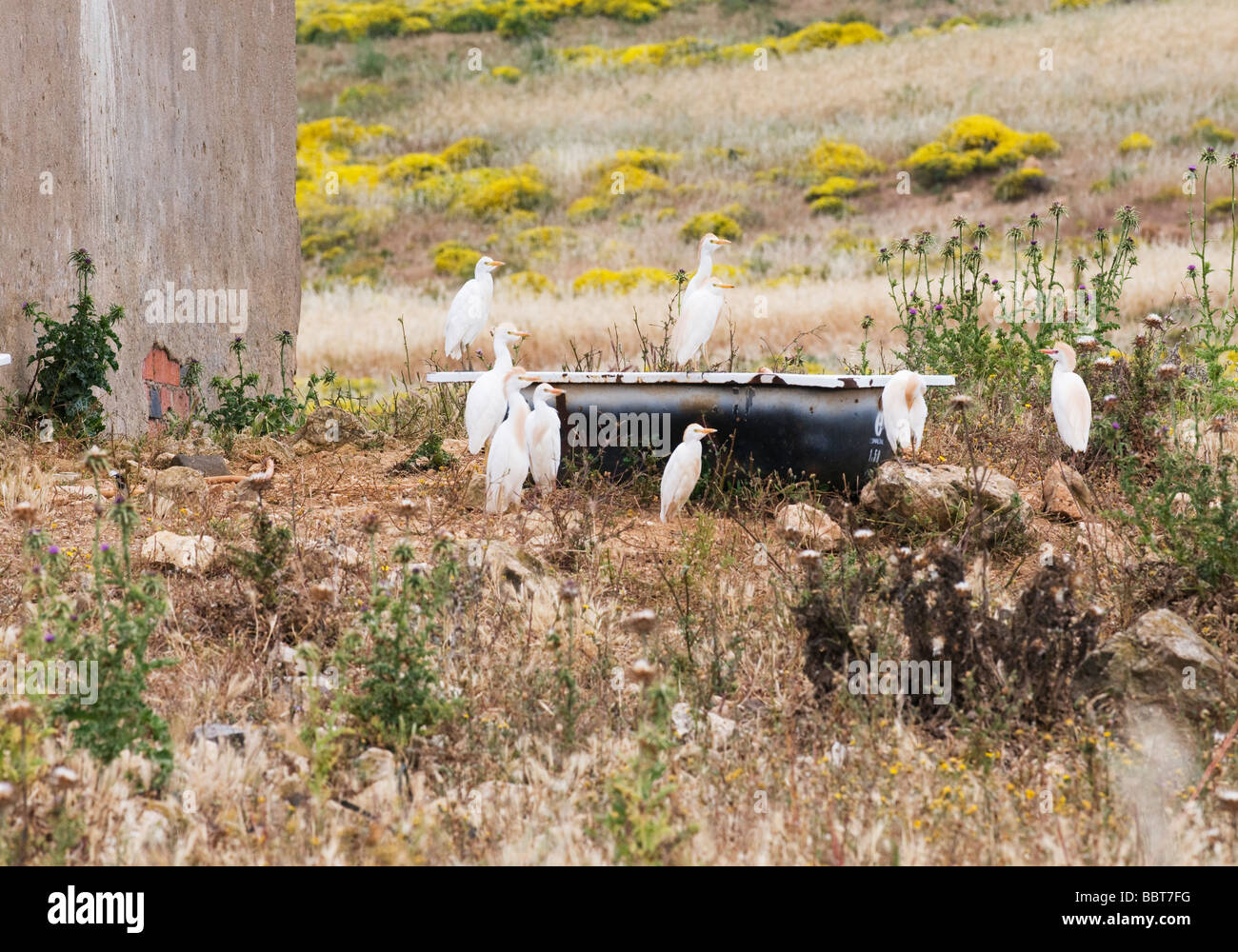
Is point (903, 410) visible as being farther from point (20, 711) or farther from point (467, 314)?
point (20, 711)

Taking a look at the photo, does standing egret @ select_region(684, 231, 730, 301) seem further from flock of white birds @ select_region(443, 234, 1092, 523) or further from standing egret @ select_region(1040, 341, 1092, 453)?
standing egret @ select_region(1040, 341, 1092, 453)

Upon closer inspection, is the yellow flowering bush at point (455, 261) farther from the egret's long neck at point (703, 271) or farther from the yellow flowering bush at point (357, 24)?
the yellow flowering bush at point (357, 24)

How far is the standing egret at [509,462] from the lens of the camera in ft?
18.9

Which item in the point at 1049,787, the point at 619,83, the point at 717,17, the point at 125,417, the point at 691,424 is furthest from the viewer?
the point at 717,17

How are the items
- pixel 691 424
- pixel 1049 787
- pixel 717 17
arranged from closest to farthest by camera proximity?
pixel 1049 787 → pixel 691 424 → pixel 717 17

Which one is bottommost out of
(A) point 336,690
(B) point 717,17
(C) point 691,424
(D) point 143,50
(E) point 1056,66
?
(A) point 336,690

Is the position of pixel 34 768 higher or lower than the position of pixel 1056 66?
A: lower

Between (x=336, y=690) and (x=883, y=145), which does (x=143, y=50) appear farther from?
(x=883, y=145)

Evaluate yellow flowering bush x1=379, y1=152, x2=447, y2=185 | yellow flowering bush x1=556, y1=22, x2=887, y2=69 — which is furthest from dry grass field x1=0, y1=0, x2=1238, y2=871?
yellow flowering bush x1=556, y1=22, x2=887, y2=69

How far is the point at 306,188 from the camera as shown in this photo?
103 ft

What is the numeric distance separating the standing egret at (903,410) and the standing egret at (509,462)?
5.21ft
